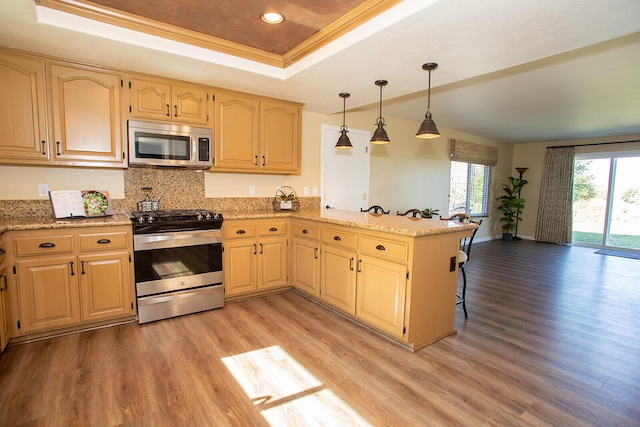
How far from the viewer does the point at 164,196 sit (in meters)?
3.32

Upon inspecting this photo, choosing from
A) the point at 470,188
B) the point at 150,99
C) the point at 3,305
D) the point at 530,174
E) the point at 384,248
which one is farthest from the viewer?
the point at 530,174

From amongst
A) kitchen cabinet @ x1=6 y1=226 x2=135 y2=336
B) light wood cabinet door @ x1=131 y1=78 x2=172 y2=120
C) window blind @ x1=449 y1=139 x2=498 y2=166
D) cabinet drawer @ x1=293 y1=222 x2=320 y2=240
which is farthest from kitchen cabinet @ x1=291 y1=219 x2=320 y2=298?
window blind @ x1=449 y1=139 x2=498 y2=166

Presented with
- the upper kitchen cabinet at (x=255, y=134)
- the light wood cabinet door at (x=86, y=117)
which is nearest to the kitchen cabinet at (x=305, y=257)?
the upper kitchen cabinet at (x=255, y=134)

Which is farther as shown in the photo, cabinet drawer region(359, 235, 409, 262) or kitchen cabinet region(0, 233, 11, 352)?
cabinet drawer region(359, 235, 409, 262)

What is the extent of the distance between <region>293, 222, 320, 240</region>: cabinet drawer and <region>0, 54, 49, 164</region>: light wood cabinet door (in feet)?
7.44

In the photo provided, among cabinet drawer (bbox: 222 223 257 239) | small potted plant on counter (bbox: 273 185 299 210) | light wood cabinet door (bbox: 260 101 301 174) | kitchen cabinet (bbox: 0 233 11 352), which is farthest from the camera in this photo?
small potted plant on counter (bbox: 273 185 299 210)

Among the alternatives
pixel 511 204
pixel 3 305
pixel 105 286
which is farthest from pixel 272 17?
pixel 511 204

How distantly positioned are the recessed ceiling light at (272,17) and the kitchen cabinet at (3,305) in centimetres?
238

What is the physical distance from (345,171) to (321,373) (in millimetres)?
3094

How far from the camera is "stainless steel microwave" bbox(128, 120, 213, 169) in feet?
9.38

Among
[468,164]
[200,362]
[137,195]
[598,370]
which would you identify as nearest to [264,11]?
[137,195]

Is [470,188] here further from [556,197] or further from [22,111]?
[22,111]

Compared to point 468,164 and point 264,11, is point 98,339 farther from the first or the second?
point 468,164

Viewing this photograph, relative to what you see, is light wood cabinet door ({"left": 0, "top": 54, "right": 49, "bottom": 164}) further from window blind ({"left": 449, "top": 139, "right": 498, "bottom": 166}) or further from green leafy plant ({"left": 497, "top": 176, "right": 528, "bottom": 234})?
green leafy plant ({"left": 497, "top": 176, "right": 528, "bottom": 234})
